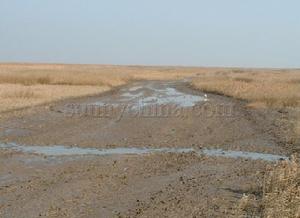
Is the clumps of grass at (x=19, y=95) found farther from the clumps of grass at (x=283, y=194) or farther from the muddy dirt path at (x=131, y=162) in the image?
the clumps of grass at (x=283, y=194)

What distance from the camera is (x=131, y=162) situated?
1289 cm

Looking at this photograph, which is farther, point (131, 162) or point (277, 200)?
point (131, 162)

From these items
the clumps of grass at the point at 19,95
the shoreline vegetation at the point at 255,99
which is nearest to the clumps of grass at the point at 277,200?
the shoreline vegetation at the point at 255,99

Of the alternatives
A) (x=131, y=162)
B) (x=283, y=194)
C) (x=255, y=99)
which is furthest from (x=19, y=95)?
(x=283, y=194)

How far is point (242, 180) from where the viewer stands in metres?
11.1

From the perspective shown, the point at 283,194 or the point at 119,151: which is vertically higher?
the point at 283,194

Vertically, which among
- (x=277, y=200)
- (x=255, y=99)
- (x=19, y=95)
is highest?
(x=277, y=200)

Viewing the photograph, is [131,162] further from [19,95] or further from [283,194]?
[19,95]

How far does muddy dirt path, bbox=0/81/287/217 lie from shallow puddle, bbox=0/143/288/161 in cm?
3

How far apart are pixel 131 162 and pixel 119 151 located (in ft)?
7.05

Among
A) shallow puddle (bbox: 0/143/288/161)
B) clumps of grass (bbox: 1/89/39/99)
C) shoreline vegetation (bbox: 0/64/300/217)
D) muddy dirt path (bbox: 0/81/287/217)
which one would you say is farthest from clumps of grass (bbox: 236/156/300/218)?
clumps of grass (bbox: 1/89/39/99)

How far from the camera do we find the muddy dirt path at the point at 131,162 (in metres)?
8.91

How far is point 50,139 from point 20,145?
1.27 metres

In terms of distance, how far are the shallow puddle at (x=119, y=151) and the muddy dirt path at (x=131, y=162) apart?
3 cm
